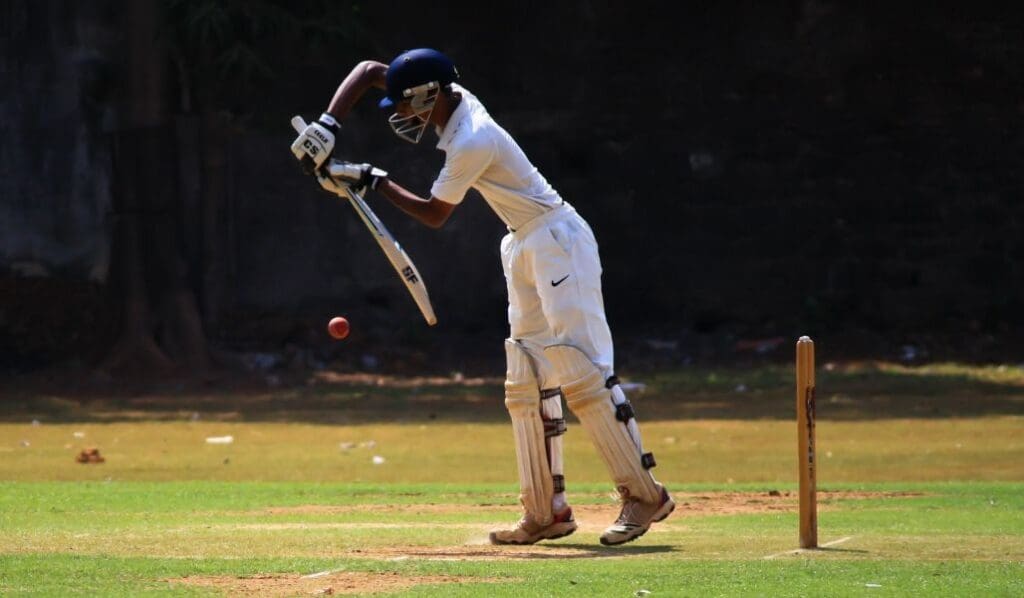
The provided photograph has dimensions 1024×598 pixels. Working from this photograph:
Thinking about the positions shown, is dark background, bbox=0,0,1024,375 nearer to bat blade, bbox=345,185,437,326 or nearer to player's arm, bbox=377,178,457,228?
bat blade, bbox=345,185,437,326

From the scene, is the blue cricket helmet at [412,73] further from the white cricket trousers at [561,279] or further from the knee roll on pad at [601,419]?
the knee roll on pad at [601,419]

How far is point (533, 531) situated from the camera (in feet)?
25.8

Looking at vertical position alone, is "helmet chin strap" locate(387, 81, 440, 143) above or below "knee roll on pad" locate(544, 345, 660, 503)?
above

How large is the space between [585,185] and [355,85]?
14525mm

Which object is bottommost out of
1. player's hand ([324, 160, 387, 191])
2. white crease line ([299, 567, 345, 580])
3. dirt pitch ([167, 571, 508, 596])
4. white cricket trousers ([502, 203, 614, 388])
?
dirt pitch ([167, 571, 508, 596])

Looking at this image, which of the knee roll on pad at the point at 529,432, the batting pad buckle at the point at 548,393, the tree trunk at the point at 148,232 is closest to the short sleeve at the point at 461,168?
the knee roll on pad at the point at 529,432

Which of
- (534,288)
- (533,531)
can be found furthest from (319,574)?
(534,288)

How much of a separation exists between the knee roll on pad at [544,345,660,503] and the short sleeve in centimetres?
76

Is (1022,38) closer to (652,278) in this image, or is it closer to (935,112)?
(935,112)

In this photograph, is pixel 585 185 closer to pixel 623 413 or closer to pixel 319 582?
pixel 623 413

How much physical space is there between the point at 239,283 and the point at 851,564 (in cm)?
1638

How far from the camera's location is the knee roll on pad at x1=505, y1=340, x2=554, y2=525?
309 inches

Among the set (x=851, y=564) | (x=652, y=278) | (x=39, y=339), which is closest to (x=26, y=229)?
(x=39, y=339)


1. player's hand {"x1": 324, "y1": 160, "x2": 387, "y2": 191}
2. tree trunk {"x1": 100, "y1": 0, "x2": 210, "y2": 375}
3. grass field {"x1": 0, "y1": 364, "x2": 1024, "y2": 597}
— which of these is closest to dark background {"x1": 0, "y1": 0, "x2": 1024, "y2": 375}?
tree trunk {"x1": 100, "y1": 0, "x2": 210, "y2": 375}
